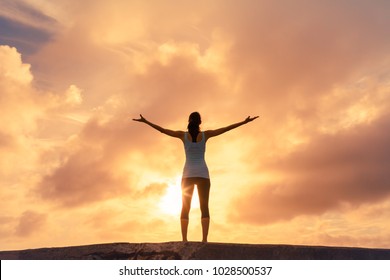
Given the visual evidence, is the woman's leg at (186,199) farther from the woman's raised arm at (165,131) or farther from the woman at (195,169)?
the woman's raised arm at (165,131)

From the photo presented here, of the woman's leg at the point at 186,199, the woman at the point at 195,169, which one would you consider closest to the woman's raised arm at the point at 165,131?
the woman at the point at 195,169

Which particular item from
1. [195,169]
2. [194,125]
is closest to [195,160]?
[195,169]

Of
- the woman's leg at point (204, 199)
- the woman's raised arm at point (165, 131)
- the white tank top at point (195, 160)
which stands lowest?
the woman's leg at point (204, 199)

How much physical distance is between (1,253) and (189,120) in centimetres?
454

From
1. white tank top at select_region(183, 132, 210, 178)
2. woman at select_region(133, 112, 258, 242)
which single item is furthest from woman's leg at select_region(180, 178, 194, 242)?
white tank top at select_region(183, 132, 210, 178)

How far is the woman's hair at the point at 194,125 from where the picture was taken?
11273 millimetres

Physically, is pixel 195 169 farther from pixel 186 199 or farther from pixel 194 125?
A: pixel 194 125

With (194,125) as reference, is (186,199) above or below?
below

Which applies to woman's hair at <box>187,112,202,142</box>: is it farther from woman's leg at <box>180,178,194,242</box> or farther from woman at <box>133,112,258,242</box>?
woman's leg at <box>180,178,194,242</box>

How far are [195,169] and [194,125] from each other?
791 millimetres

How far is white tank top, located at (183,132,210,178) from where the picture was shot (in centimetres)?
1110

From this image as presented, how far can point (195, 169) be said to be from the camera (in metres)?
11.1
